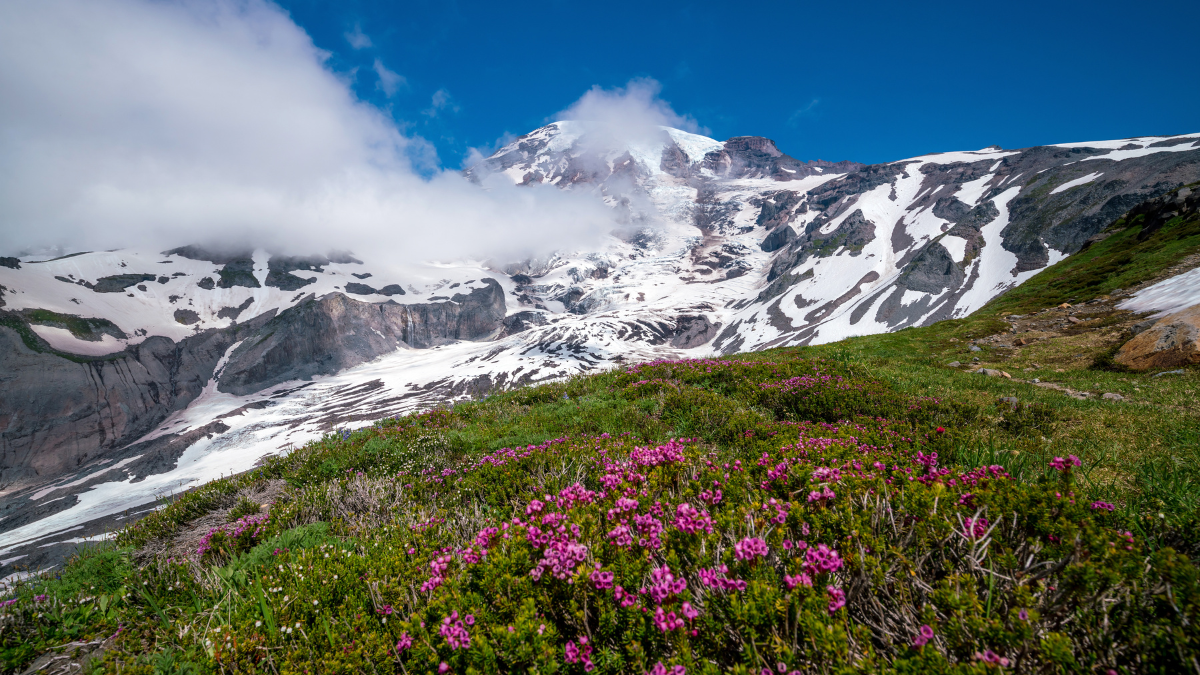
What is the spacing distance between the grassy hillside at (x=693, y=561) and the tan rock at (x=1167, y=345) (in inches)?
166

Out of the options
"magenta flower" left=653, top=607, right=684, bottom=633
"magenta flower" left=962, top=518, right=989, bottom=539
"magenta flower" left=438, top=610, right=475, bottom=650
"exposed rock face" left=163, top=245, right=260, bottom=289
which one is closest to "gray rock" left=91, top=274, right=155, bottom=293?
"exposed rock face" left=163, top=245, right=260, bottom=289

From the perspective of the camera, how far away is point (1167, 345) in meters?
10.5

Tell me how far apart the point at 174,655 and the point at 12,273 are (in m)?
225

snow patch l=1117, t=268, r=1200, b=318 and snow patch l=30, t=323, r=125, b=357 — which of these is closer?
snow patch l=1117, t=268, r=1200, b=318

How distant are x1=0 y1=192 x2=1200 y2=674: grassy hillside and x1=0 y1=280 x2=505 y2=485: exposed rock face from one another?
168892 mm

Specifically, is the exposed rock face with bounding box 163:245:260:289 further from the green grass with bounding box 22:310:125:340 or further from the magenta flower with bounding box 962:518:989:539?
the magenta flower with bounding box 962:518:989:539

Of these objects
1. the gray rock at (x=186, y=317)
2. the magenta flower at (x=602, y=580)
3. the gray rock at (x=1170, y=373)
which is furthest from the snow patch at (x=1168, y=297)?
the gray rock at (x=186, y=317)

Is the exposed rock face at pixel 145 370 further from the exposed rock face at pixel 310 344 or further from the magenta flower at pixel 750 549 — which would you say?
the magenta flower at pixel 750 549

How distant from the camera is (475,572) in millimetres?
3143

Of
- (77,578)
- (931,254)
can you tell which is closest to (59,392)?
(77,578)

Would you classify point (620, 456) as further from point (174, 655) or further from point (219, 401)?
point (219, 401)

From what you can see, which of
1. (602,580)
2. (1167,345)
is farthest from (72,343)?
(1167,345)

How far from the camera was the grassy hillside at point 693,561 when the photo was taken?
2.08m

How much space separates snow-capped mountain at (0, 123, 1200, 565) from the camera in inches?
3516
